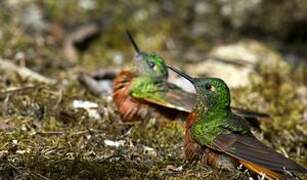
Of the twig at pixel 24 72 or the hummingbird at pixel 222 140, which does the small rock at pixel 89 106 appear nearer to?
the twig at pixel 24 72

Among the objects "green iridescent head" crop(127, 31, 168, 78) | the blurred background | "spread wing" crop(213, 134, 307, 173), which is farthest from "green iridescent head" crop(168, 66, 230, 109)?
"green iridescent head" crop(127, 31, 168, 78)

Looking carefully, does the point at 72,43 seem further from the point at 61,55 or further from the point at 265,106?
the point at 265,106

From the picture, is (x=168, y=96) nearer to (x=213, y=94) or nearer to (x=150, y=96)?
(x=150, y=96)

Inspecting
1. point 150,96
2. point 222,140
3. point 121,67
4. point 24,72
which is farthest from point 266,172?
point 121,67

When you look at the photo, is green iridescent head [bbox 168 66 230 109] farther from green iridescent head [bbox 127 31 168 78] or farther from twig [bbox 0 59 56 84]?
twig [bbox 0 59 56 84]

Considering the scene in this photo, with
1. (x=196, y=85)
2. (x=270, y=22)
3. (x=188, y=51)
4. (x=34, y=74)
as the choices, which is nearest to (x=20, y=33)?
(x=34, y=74)

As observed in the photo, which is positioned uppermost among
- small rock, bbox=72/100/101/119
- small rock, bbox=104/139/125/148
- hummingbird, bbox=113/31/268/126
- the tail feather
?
hummingbird, bbox=113/31/268/126

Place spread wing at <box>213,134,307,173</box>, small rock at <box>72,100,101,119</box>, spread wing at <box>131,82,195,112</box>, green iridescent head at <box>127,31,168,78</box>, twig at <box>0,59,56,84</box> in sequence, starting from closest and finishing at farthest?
1. spread wing at <box>213,134,307,173</box>
2. spread wing at <box>131,82,195,112</box>
3. small rock at <box>72,100,101,119</box>
4. green iridescent head at <box>127,31,168,78</box>
5. twig at <box>0,59,56,84</box>

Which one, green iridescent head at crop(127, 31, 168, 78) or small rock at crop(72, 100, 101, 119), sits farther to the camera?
green iridescent head at crop(127, 31, 168, 78)
